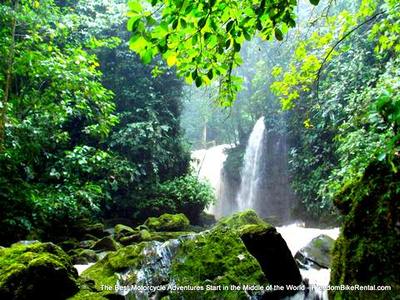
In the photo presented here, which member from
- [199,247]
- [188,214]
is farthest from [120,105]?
[199,247]

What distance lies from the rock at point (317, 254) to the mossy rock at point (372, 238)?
3.47 meters

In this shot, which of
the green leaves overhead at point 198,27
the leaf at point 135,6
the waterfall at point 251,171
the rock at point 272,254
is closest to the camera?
the leaf at point 135,6

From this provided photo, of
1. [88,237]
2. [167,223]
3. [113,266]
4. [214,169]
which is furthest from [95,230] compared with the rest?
[214,169]

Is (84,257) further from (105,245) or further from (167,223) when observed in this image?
(167,223)

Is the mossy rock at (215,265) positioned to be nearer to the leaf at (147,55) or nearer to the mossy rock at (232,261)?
the mossy rock at (232,261)

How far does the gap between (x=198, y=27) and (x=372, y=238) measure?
2289mm

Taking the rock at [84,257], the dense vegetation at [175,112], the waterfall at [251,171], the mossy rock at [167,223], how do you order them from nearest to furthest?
the dense vegetation at [175,112] < the rock at [84,257] < the mossy rock at [167,223] < the waterfall at [251,171]

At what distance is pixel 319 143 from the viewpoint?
1412 centimetres

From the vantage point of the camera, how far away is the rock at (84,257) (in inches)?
276

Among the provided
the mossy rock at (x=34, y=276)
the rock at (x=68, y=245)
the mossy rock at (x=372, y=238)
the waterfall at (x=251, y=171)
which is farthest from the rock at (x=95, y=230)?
the waterfall at (x=251, y=171)

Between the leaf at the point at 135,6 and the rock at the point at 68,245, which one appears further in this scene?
the rock at the point at 68,245

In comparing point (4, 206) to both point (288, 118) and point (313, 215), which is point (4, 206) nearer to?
point (313, 215)

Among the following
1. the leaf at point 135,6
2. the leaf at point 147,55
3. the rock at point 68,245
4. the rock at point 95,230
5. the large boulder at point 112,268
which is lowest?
the rock at point 68,245

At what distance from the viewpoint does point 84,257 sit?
713 centimetres
